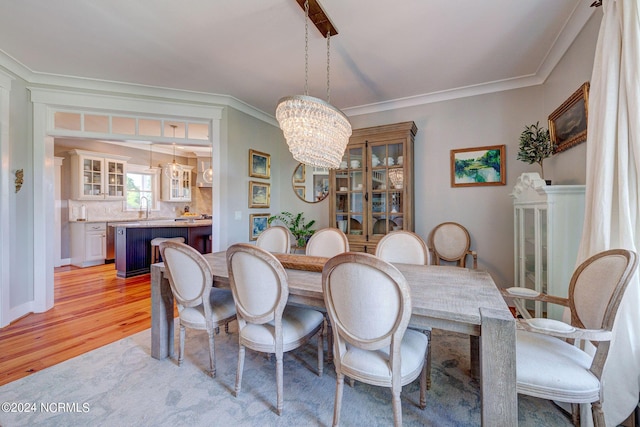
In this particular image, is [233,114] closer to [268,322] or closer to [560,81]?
[268,322]

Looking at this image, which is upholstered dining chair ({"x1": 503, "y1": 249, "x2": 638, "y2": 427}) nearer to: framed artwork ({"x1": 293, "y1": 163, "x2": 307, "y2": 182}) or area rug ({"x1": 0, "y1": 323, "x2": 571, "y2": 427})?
area rug ({"x1": 0, "y1": 323, "x2": 571, "y2": 427})

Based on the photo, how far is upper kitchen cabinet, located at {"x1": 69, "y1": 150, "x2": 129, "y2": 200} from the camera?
5.34 meters

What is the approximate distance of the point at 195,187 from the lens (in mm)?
7574

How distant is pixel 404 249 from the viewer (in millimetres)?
2318

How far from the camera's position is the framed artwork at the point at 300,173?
14.4 feet

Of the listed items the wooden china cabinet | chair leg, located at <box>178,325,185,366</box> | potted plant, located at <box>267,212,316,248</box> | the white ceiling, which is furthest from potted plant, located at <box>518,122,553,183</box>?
chair leg, located at <box>178,325,185,366</box>

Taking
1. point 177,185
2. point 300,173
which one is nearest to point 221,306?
point 300,173

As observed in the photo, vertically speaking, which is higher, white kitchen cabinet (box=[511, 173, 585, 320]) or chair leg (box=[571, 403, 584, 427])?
white kitchen cabinet (box=[511, 173, 585, 320])

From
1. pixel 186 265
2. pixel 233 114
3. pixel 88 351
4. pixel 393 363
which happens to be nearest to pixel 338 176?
pixel 233 114

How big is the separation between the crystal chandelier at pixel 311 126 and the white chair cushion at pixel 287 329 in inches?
42.0

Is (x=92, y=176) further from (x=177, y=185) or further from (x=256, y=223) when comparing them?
(x=256, y=223)

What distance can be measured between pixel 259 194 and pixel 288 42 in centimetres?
222

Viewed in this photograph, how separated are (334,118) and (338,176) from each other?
1.91m

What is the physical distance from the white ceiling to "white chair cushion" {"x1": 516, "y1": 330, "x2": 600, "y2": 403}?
2224mm
